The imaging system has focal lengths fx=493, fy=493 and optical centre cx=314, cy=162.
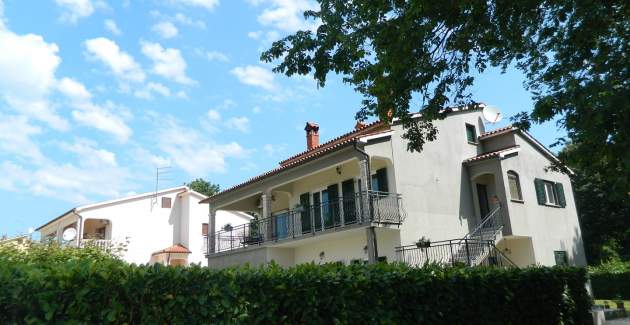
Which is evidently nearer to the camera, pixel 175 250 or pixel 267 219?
pixel 267 219

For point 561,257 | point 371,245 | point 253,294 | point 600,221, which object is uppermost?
point 600,221

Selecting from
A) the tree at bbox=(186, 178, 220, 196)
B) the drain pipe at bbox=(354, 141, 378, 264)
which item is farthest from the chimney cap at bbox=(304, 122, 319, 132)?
the tree at bbox=(186, 178, 220, 196)

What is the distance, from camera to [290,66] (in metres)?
9.52

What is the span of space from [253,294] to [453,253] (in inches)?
527

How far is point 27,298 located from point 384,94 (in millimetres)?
6941

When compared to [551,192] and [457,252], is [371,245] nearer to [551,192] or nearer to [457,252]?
[457,252]

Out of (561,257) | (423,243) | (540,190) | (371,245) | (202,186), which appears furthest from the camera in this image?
(202,186)

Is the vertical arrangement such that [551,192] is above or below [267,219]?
above

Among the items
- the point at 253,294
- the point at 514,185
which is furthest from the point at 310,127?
the point at 253,294

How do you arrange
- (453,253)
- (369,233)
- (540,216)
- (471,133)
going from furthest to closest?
(471,133), (540,216), (453,253), (369,233)

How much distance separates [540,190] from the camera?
21.9m

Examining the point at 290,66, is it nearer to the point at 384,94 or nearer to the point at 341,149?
the point at 384,94

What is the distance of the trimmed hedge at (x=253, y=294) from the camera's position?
16.1 ft

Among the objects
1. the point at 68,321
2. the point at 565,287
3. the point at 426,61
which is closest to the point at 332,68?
the point at 426,61
